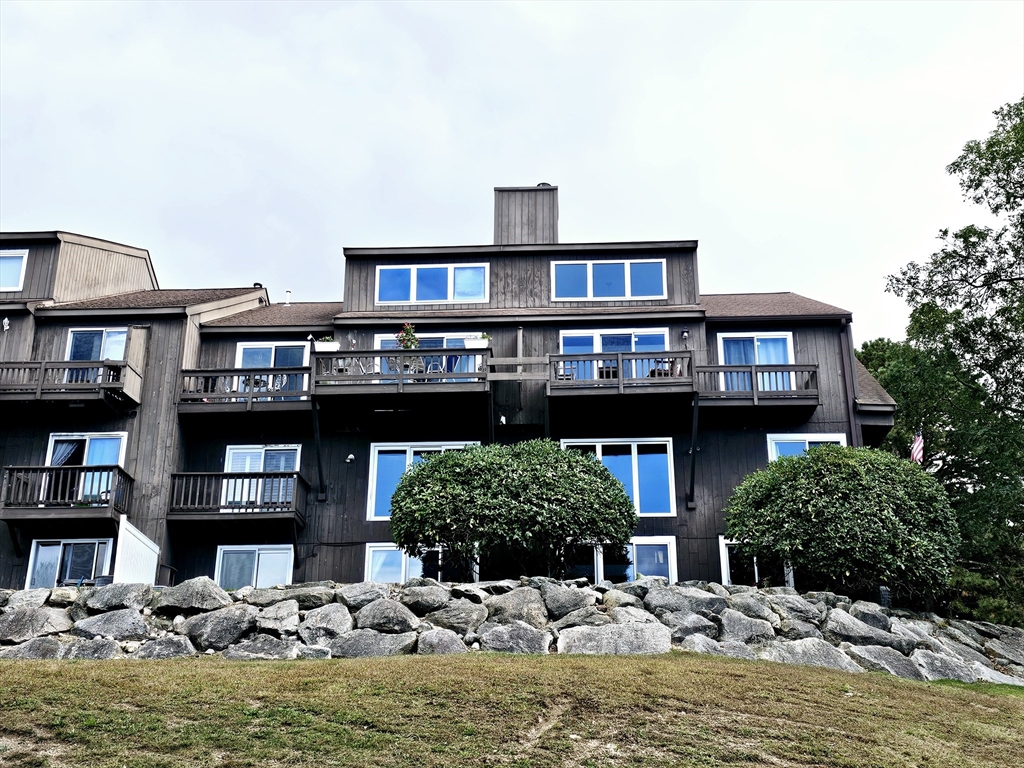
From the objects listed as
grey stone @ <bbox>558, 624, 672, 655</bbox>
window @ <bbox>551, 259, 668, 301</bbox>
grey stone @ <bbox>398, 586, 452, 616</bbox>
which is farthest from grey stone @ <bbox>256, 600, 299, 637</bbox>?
window @ <bbox>551, 259, 668, 301</bbox>

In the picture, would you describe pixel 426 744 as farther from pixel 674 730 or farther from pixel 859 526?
pixel 859 526

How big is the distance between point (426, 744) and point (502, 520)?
9.97m

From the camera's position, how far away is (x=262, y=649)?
1831cm

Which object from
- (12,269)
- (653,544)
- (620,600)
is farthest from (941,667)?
(12,269)

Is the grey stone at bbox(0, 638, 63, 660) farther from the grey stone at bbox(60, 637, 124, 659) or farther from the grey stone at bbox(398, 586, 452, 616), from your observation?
the grey stone at bbox(398, 586, 452, 616)

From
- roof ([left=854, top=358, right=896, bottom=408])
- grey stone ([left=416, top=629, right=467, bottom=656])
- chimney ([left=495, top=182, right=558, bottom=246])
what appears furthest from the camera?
chimney ([left=495, top=182, right=558, bottom=246])

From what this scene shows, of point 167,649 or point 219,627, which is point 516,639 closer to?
point 219,627

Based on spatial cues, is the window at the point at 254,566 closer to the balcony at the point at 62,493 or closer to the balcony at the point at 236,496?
the balcony at the point at 236,496

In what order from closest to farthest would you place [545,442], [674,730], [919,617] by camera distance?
[674,730]
[919,617]
[545,442]

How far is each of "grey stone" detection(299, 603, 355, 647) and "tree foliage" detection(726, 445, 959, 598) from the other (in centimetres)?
873

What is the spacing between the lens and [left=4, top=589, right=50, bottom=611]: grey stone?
2002cm

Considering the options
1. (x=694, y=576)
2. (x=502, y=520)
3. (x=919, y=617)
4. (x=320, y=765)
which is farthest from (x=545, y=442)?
(x=320, y=765)

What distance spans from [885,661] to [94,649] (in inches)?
508

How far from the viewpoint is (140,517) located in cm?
2611
